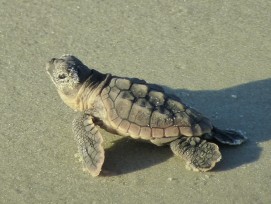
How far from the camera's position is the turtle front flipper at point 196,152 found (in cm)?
340

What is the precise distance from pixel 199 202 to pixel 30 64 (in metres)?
2.10

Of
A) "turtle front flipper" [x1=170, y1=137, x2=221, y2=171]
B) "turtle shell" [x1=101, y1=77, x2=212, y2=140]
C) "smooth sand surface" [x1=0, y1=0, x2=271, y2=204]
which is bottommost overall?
"smooth sand surface" [x1=0, y1=0, x2=271, y2=204]

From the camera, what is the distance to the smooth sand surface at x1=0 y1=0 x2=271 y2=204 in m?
3.33

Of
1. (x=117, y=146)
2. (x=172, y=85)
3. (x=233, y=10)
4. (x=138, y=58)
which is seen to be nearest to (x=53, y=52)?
(x=138, y=58)

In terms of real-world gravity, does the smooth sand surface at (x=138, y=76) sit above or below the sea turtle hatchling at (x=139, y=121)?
below

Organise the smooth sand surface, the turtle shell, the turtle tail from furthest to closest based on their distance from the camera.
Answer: the turtle tail
the turtle shell
the smooth sand surface

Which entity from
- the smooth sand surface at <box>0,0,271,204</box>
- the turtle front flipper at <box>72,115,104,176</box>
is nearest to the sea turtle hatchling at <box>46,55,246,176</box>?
the turtle front flipper at <box>72,115,104,176</box>

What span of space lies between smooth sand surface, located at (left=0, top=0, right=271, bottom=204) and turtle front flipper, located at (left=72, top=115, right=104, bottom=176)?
9 centimetres

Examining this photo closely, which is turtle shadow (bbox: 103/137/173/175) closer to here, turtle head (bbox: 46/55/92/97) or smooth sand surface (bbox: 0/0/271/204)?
smooth sand surface (bbox: 0/0/271/204)

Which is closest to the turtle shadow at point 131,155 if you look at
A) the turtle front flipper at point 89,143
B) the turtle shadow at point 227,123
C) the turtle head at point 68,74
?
the turtle shadow at point 227,123

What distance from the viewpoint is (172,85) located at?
4340 mm

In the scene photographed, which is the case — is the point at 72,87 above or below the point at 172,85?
above

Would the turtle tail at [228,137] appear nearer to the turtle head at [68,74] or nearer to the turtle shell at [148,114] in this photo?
the turtle shell at [148,114]

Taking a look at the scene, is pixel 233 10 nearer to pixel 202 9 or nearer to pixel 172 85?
pixel 202 9
